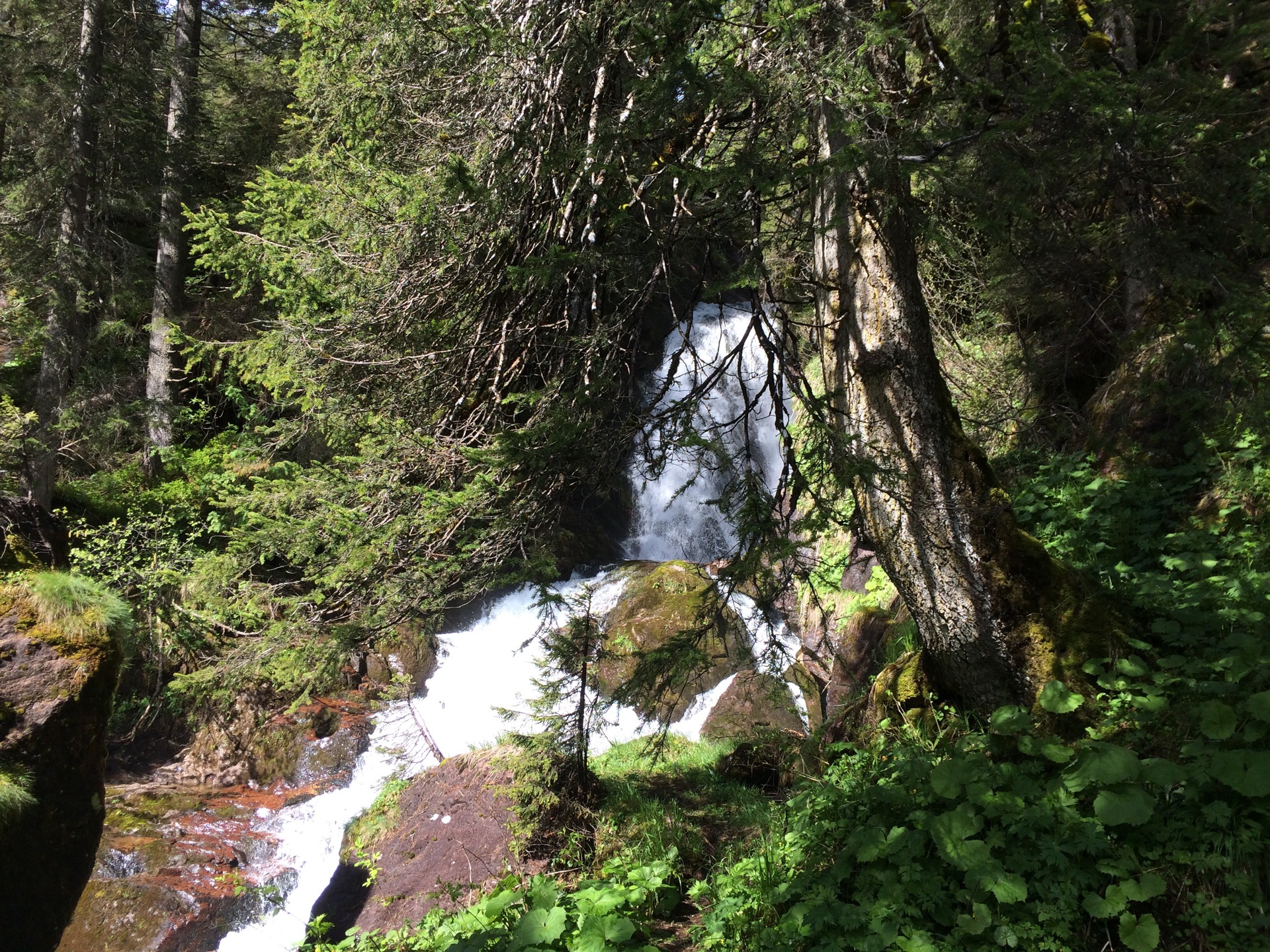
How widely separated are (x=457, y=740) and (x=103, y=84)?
10807mm

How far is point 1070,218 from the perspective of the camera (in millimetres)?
6125

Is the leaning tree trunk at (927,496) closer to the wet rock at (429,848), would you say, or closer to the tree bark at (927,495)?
the tree bark at (927,495)

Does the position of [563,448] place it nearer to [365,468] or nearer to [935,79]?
[365,468]

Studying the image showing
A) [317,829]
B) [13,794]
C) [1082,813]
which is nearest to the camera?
[1082,813]

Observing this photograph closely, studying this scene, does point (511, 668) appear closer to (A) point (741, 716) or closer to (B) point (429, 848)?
(A) point (741, 716)

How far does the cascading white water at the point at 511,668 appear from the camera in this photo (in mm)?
6965

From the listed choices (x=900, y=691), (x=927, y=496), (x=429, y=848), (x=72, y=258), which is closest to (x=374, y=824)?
(x=429, y=848)

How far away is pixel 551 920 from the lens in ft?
11.1

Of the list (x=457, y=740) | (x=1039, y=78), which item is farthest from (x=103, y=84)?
(x=1039, y=78)

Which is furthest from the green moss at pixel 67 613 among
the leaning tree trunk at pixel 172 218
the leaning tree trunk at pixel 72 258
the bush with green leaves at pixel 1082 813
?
the leaning tree trunk at pixel 172 218

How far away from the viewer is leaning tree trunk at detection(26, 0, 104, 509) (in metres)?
10.1

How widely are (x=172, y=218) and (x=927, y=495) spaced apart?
1358cm

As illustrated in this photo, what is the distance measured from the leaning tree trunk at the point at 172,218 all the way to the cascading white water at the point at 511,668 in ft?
20.4

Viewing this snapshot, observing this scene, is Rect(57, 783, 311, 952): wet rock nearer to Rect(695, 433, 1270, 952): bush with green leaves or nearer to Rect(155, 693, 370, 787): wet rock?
Rect(155, 693, 370, 787): wet rock
